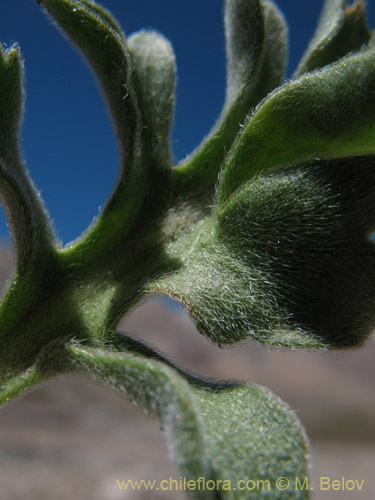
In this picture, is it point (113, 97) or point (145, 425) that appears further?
point (145, 425)

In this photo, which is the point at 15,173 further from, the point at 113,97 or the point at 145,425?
the point at 145,425

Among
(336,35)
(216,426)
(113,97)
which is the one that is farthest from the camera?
(336,35)

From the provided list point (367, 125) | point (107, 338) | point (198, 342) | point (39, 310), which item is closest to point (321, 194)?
point (367, 125)

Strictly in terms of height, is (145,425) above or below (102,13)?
below

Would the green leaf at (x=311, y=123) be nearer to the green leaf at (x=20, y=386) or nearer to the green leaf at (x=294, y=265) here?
the green leaf at (x=294, y=265)

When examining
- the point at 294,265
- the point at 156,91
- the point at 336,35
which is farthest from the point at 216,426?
the point at 336,35

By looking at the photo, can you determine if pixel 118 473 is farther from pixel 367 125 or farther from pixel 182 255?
pixel 367 125

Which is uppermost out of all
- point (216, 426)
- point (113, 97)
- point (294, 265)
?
point (113, 97)
